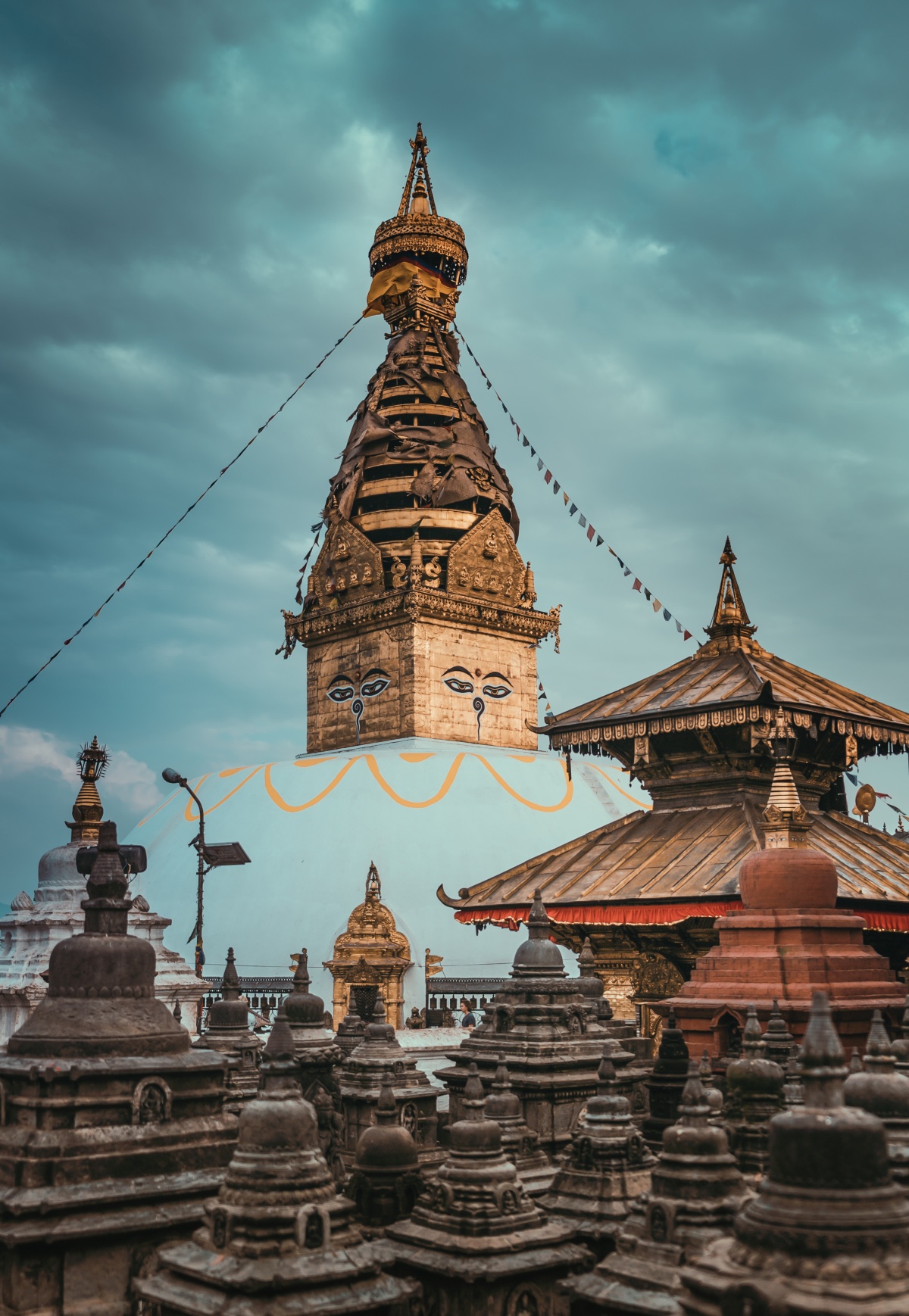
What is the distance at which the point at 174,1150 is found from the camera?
751 cm

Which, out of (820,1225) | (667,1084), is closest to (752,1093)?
(667,1084)

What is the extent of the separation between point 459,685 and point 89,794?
17.9 meters

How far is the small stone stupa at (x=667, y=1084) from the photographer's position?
9.94 meters

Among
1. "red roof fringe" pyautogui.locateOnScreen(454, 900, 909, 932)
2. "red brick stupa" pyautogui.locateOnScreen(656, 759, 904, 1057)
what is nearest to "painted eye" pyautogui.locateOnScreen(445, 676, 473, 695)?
"red roof fringe" pyautogui.locateOnScreen(454, 900, 909, 932)

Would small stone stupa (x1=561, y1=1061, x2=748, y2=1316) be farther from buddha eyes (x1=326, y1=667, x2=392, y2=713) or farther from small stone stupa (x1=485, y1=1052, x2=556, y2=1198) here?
buddha eyes (x1=326, y1=667, x2=392, y2=713)

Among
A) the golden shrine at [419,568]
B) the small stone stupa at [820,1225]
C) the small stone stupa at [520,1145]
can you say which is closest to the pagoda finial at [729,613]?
the small stone stupa at [520,1145]

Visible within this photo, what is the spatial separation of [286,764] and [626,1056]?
71.9ft

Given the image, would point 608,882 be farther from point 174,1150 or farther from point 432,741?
point 432,741

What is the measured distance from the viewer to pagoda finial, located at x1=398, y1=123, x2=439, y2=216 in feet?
127

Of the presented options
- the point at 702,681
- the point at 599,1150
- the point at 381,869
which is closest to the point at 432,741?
the point at 381,869

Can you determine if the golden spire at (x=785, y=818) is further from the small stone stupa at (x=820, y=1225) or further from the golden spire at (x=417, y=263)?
the golden spire at (x=417, y=263)

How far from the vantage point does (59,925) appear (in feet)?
52.7

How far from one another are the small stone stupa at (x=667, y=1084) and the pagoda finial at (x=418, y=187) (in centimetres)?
3247

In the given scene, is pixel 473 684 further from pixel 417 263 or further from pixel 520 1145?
pixel 520 1145
